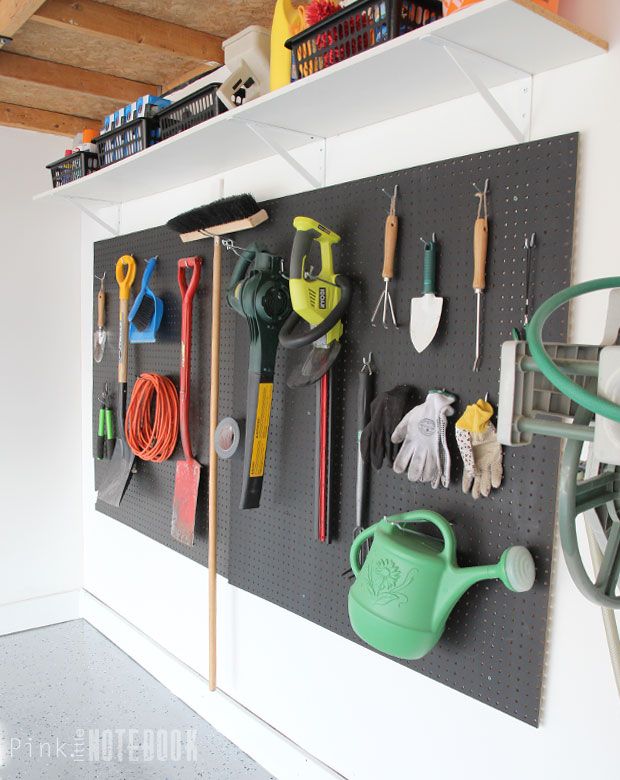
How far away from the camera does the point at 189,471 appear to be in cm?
274

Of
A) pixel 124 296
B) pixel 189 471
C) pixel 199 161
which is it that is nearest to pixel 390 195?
pixel 199 161

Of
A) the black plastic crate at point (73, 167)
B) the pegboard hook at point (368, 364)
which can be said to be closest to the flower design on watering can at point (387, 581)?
the pegboard hook at point (368, 364)

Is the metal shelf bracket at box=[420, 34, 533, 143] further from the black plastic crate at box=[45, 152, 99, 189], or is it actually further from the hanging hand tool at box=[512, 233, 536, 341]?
the black plastic crate at box=[45, 152, 99, 189]

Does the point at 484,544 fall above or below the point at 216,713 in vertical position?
above

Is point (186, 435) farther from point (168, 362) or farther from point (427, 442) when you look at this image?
point (427, 442)

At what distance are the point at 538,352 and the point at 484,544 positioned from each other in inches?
38.4

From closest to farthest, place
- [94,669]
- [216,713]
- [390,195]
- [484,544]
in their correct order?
[484,544], [390,195], [216,713], [94,669]

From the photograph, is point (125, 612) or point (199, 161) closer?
point (199, 161)

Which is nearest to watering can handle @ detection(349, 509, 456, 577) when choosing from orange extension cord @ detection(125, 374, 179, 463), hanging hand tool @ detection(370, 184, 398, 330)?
hanging hand tool @ detection(370, 184, 398, 330)

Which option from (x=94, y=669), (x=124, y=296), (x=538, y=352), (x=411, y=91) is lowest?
(x=94, y=669)

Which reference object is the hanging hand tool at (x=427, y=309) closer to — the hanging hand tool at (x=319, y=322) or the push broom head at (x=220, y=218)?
the hanging hand tool at (x=319, y=322)

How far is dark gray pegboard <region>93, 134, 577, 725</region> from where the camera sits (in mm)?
1535

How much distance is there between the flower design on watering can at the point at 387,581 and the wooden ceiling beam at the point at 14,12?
80.9 inches

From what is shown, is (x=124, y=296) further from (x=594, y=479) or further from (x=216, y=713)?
(x=594, y=479)
